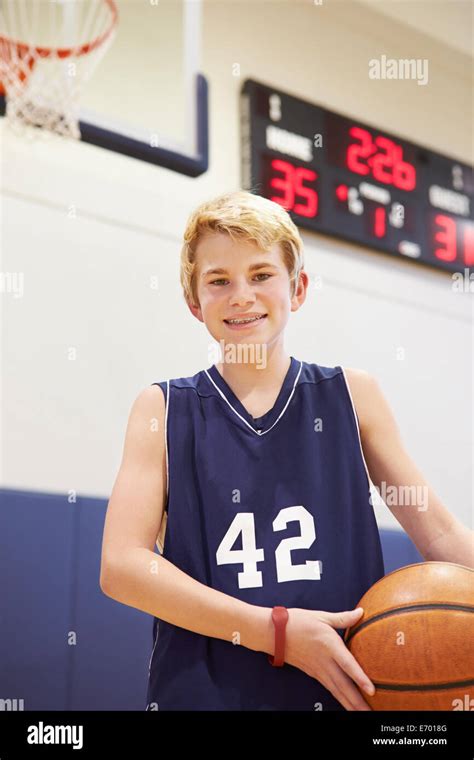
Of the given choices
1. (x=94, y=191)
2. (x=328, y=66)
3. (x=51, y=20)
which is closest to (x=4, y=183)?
(x=94, y=191)

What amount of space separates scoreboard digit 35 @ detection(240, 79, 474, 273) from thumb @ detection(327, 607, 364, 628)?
8.89 feet

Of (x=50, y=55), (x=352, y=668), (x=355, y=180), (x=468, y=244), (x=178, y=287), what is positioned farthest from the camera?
(x=468, y=244)

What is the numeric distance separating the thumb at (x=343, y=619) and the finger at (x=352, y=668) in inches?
1.5

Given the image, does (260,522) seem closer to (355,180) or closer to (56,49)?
(56,49)

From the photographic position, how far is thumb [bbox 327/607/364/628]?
1.23 meters

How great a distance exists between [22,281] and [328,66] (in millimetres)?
2071

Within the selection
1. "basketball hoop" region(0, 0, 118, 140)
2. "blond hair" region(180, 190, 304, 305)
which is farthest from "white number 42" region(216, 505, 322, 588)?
"basketball hoop" region(0, 0, 118, 140)

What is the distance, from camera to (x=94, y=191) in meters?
3.50

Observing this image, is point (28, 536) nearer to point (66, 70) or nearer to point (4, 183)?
point (4, 183)

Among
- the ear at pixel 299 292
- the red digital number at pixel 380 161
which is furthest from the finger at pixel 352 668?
the red digital number at pixel 380 161

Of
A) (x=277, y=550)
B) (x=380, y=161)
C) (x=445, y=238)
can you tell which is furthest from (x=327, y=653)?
(x=445, y=238)

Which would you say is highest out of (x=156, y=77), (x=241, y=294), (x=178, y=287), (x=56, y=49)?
(x=156, y=77)

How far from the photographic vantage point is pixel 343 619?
4.04 feet

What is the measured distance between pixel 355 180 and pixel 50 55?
163cm
